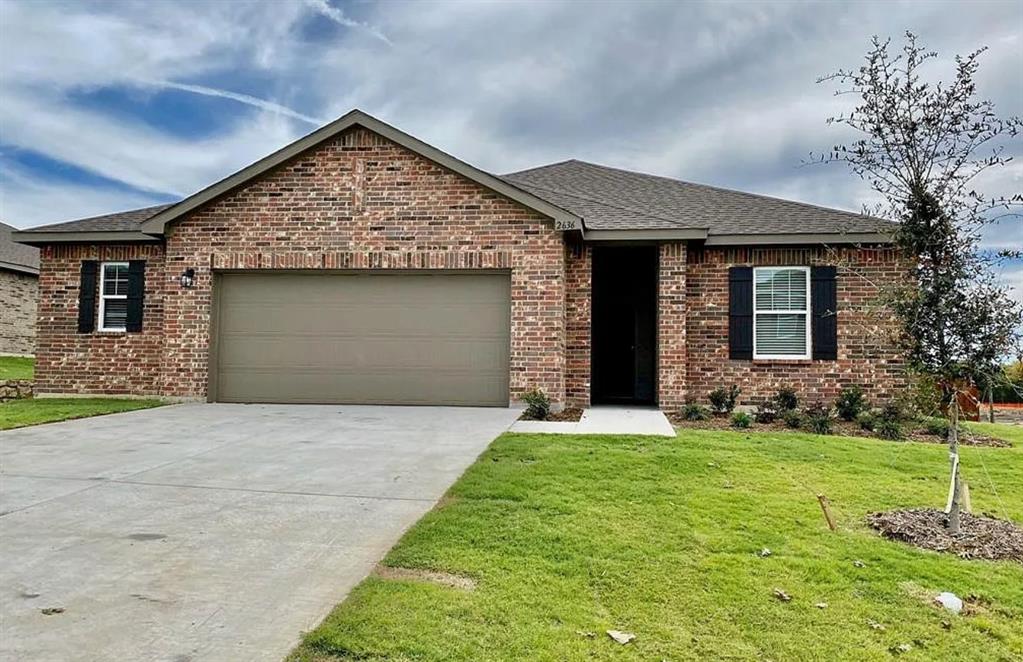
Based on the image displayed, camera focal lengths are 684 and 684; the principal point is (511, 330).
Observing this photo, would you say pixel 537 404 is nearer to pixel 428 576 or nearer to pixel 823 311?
pixel 823 311

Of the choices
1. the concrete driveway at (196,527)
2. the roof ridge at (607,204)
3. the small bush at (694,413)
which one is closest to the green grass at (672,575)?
the concrete driveway at (196,527)

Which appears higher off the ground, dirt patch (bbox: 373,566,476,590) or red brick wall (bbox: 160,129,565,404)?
red brick wall (bbox: 160,129,565,404)

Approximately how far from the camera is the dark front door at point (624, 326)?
13961mm

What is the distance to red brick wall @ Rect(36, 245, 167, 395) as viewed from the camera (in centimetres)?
1264

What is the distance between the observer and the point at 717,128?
1753cm

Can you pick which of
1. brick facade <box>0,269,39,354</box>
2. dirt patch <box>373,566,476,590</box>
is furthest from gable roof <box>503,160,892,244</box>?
brick facade <box>0,269,39,354</box>

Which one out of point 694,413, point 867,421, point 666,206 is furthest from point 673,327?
point 666,206

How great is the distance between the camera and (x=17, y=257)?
22516mm

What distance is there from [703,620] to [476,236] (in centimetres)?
899

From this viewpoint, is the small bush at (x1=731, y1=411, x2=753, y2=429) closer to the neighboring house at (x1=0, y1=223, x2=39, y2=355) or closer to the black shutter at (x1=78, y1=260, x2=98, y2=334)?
the black shutter at (x1=78, y1=260, x2=98, y2=334)

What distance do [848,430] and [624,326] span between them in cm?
567

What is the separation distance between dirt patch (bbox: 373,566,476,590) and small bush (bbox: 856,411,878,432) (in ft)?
25.9

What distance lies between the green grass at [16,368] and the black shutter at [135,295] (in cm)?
459

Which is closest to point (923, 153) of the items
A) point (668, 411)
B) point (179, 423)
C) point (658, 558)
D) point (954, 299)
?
point (954, 299)
